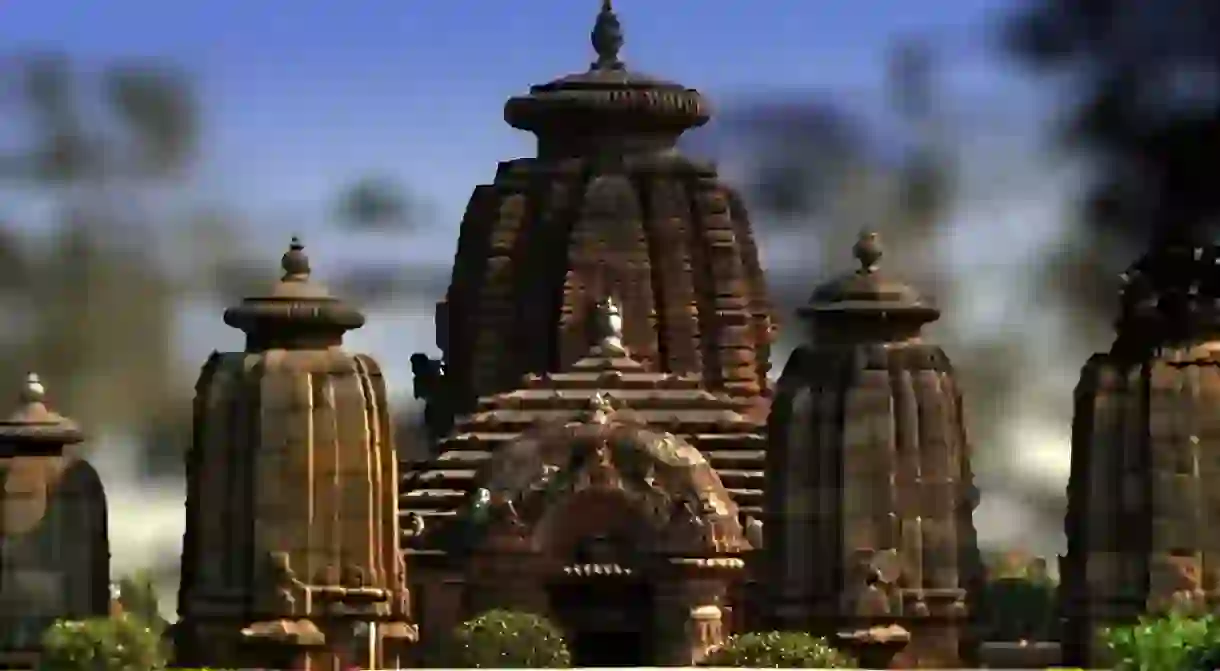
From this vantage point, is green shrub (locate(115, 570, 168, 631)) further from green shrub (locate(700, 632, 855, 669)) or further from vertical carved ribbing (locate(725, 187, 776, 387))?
green shrub (locate(700, 632, 855, 669))

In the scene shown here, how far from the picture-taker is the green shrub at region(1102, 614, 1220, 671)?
96750 millimetres

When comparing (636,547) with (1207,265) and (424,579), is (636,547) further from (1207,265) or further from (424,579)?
(1207,265)

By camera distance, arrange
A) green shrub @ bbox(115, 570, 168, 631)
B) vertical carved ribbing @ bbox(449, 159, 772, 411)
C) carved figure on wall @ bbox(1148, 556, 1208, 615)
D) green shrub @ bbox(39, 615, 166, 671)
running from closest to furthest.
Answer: green shrub @ bbox(39, 615, 166, 671) < carved figure on wall @ bbox(1148, 556, 1208, 615) < vertical carved ribbing @ bbox(449, 159, 772, 411) < green shrub @ bbox(115, 570, 168, 631)

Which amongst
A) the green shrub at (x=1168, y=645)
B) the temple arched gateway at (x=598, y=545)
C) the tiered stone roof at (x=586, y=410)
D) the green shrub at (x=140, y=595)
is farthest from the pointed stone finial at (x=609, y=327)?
the green shrub at (x=1168, y=645)

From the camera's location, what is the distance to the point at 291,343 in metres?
120

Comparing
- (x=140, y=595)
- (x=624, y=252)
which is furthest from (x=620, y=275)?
(x=140, y=595)

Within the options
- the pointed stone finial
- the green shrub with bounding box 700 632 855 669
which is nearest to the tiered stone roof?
the pointed stone finial

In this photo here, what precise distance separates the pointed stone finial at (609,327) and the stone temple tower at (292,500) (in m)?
13.0

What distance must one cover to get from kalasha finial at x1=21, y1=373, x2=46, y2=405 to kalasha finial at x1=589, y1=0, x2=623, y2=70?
2186 centimetres

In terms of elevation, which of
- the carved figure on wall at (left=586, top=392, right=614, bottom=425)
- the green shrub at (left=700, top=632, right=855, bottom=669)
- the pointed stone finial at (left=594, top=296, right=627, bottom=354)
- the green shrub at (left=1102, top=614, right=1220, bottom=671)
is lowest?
A: the green shrub at (left=1102, top=614, right=1220, bottom=671)

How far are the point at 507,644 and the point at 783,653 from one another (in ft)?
24.7

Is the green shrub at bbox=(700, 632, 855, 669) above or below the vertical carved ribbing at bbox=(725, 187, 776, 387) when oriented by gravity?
below

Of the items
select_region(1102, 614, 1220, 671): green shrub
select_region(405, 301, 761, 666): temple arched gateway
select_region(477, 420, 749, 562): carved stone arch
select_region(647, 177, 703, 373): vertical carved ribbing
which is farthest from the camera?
select_region(647, 177, 703, 373): vertical carved ribbing

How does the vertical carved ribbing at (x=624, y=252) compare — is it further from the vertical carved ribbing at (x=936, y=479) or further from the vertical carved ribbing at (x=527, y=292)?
the vertical carved ribbing at (x=936, y=479)
